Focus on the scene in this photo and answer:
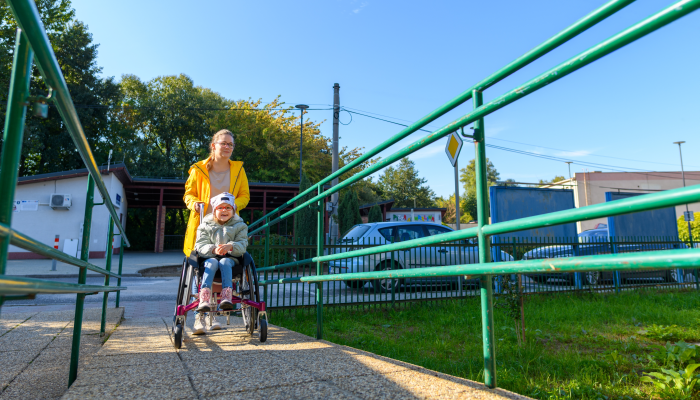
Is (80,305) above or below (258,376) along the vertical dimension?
above

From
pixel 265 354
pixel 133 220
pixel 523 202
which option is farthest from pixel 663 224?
pixel 133 220

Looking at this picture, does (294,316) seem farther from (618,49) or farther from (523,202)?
(523,202)

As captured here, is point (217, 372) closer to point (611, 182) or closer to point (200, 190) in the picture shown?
point (200, 190)

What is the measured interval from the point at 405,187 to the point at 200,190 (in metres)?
64.1

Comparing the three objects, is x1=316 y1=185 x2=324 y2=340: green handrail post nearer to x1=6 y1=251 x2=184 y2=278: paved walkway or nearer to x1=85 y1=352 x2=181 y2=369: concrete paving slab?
x1=85 y1=352 x2=181 y2=369: concrete paving slab

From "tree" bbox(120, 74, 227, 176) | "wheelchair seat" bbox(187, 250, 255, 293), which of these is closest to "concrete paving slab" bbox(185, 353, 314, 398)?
"wheelchair seat" bbox(187, 250, 255, 293)

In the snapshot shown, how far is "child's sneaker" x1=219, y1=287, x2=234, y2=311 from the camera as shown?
3.14m

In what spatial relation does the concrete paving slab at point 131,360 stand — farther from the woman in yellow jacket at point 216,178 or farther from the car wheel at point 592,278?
the car wheel at point 592,278

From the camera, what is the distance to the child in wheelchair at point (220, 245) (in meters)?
3.22

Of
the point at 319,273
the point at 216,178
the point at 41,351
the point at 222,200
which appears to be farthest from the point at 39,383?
the point at 216,178

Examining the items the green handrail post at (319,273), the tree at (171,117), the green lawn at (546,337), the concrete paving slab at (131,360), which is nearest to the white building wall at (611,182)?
the tree at (171,117)

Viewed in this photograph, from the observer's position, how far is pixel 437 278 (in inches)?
271

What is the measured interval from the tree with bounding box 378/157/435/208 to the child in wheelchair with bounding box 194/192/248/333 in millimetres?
62801

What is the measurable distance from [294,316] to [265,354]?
140 inches
